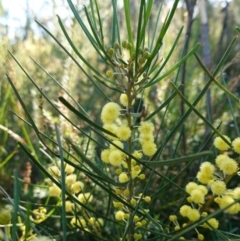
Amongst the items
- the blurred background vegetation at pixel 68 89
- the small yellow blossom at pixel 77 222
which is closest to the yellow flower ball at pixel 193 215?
the small yellow blossom at pixel 77 222

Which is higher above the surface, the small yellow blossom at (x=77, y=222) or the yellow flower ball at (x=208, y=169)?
the yellow flower ball at (x=208, y=169)

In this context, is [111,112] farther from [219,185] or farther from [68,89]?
[68,89]

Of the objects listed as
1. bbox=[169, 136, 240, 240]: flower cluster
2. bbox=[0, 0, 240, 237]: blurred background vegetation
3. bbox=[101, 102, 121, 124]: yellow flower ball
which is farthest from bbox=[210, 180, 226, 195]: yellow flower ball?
bbox=[0, 0, 240, 237]: blurred background vegetation

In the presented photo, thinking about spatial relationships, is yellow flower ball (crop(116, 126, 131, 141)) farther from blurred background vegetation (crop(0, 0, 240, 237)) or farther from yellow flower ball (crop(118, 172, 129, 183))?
blurred background vegetation (crop(0, 0, 240, 237))

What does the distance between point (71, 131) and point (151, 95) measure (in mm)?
459

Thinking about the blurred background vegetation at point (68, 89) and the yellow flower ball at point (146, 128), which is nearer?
the yellow flower ball at point (146, 128)

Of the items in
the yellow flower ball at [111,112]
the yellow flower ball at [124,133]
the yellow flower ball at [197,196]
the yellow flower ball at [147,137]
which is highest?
the yellow flower ball at [111,112]

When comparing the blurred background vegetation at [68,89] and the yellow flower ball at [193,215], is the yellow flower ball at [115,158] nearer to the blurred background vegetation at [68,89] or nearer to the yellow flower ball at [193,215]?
the yellow flower ball at [193,215]

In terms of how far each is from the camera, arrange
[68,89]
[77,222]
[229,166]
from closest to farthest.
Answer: [229,166] < [77,222] < [68,89]

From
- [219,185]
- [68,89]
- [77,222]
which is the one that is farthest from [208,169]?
[68,89]

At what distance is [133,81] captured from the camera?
402mm

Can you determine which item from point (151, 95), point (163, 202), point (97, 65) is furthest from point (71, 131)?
point (97, 65)

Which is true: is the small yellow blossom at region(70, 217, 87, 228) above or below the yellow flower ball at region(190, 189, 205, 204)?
below

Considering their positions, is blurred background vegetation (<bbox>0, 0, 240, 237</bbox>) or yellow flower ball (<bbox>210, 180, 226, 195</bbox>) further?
blurred background vegetation (<bbox>0, 0, 240, 237</bbox>)
